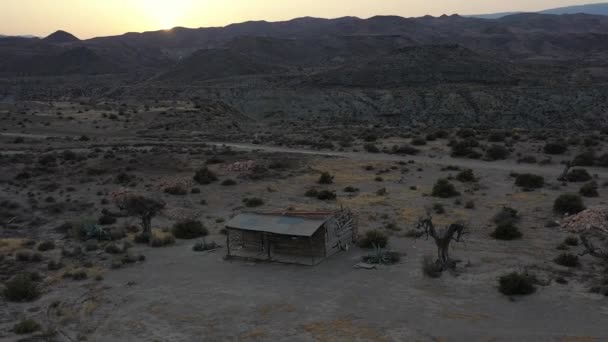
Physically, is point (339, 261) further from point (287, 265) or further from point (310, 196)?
point (310, 196)

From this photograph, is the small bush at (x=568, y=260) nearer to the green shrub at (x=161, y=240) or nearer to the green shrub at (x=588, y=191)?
the green shrub at (x=588, y=191)

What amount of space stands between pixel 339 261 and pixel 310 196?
12.4m

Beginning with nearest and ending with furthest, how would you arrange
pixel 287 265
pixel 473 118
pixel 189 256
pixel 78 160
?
pixel 287 265, pixel 189 256, pixel 78 160, pixel 473 118

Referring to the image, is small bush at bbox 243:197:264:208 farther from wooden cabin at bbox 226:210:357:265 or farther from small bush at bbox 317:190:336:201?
wooden cabin at bbox 226:210:357:265

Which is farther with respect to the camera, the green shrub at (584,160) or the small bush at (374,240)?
the green shrub at (584,160)

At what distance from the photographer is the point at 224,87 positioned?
4788 inches

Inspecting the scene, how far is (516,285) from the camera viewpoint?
62.9 ft

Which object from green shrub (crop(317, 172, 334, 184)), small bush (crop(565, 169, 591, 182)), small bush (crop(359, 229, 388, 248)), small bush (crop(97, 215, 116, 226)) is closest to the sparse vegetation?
green shrub (crop(317, 172, 334, 184))

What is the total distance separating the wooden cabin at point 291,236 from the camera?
23.5m

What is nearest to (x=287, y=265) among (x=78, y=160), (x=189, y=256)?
(x=189, y=256)

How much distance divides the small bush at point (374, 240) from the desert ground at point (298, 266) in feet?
2.01

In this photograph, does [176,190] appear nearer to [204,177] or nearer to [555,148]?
[204,177]

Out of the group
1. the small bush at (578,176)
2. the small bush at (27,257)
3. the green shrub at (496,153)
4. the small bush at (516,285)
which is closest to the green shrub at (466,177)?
the small bush at (578,176)

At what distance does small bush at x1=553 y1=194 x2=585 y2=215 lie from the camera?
95.9ft
